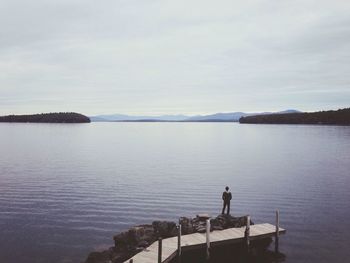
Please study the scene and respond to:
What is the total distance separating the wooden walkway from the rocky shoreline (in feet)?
2.54

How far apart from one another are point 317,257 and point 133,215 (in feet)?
56.9

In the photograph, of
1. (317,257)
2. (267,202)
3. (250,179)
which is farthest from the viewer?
(250,179)

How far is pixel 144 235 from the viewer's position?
84.2 ft

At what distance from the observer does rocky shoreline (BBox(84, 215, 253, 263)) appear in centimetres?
2375

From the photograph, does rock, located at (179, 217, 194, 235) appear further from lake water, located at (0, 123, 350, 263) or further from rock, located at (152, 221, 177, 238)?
lake water, located at (0, 123, 350, 263)

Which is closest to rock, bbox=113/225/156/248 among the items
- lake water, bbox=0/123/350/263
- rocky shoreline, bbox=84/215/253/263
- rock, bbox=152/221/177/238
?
rocky shoreline, bbox=84/215/253/263

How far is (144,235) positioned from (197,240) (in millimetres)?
3531

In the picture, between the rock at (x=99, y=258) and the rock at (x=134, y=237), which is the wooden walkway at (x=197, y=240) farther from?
the rock at (x=99, y=258)

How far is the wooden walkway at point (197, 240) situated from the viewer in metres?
22.3

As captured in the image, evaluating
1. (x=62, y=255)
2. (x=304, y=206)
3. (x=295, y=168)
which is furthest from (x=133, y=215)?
(x=295, y=168)

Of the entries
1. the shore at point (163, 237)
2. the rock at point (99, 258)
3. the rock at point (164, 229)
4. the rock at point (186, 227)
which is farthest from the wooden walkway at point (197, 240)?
the rock at point (99, 258)

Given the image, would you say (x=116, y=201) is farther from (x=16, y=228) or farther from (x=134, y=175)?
(x=134, y=175)

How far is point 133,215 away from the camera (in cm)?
3725

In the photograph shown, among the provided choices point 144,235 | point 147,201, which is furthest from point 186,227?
point 147,201
